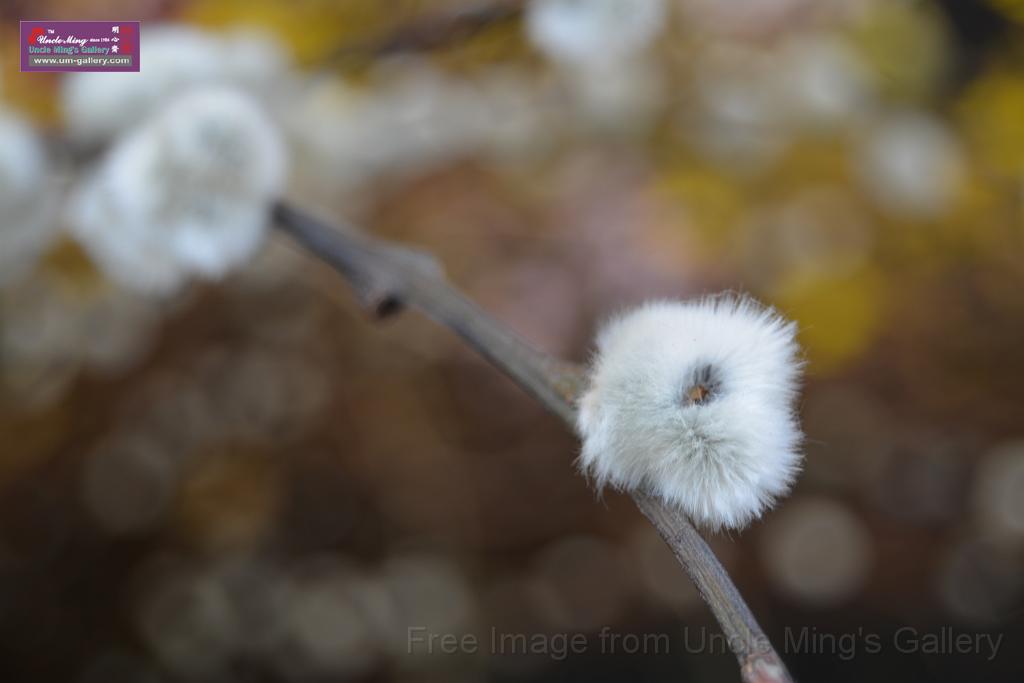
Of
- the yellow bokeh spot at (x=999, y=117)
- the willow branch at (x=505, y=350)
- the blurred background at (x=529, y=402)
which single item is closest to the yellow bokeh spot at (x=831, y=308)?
the blurred background at (x=529, y=402)

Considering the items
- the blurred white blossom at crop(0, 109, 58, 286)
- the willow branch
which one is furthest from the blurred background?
Result: the willow branch

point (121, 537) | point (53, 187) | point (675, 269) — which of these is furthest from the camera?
point (121, 537)

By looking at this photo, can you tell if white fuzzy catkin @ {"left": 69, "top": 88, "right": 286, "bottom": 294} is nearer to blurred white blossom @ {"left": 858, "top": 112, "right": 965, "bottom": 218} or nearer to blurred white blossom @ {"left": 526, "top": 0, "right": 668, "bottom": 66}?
blurred white blossom @ {"left": 526, "top": 0, "right": 668, "bottom": 66}

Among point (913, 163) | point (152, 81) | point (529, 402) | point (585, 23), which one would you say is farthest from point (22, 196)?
point (913, 163)

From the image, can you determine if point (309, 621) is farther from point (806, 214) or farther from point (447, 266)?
point (806, 214)

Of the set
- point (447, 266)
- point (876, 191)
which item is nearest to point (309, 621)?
point (447, 266)

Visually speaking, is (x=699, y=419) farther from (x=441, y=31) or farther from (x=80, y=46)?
(x=80, y=46)

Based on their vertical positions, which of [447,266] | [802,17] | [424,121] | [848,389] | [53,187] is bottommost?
[848,389]
